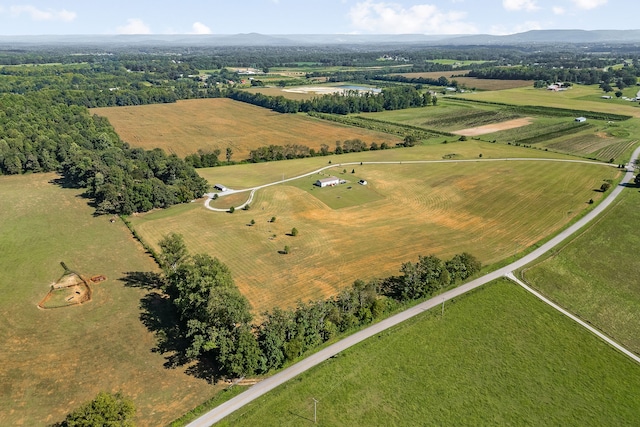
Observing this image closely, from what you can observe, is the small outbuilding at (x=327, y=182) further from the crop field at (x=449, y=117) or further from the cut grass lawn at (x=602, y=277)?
the crop field at (x=449, y=117)

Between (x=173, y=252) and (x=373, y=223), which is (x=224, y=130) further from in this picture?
(x=173, y=252)

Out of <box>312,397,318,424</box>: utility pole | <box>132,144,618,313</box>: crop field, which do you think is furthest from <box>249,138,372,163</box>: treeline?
<box>312,397,318,424</box>: utility pole

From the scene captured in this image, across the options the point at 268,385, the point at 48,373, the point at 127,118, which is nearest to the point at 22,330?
the point at 48,373

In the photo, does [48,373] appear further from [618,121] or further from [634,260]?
[618,121]

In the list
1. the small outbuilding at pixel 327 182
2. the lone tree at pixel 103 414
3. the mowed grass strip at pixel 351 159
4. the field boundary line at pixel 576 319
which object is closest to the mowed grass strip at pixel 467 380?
the field boundary line at pixel 576 319

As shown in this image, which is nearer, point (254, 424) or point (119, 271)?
point (254, 424)

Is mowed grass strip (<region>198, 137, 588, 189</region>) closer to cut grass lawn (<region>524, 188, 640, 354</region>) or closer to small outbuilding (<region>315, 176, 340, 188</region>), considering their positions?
small outbuilding (<region>315, 176, 340, 188</region>)

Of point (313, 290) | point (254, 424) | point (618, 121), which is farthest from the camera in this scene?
point (618, 121)

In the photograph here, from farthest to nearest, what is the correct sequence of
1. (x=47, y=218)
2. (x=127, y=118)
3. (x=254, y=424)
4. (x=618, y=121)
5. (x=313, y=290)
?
(x=127, y=118) → (x=618, y=121) → (x=47, y=218) → (x=313, y=290) → (x=254, y=424)
